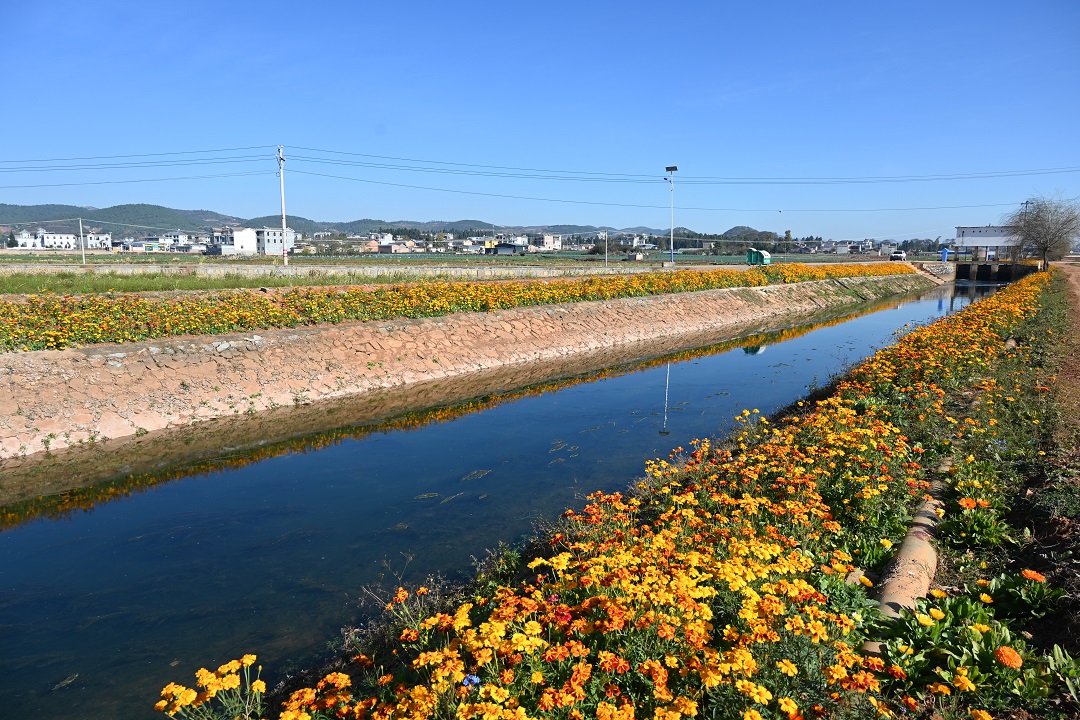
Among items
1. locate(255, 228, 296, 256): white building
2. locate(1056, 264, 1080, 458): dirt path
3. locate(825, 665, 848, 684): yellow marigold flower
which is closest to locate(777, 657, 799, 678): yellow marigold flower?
locate(825, 665, 848, 684): yellow marigold flower

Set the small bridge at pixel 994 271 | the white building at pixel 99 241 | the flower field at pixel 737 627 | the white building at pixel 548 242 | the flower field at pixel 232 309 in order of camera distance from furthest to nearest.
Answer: the white building at pixel 548 242 < the white building at pixel 99 241 < the small bridge at pixel 994 271 < the flower field at pixel 232 309 < the flower field at pixel 737 627

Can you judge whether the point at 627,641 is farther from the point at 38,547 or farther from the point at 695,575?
the point at 38,547

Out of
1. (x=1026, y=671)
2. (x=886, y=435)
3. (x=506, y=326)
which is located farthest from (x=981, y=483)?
(x=506, y=326)

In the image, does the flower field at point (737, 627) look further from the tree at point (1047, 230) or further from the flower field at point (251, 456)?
the tree at point (1047, 230)

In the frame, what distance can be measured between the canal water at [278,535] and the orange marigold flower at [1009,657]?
4791mm

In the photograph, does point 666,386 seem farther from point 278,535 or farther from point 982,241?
point 982,241

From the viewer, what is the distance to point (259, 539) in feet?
26.7

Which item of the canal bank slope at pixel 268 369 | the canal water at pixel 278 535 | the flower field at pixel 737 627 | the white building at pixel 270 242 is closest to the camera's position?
the flower field at pixel 737 627

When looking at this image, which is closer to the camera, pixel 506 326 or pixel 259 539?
pixel 259 539

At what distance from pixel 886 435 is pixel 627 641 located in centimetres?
485

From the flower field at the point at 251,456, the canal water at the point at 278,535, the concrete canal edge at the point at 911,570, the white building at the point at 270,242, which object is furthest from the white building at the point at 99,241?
the concrete canal edge at the point at 911,570

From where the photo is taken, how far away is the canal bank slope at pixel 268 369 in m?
11.7

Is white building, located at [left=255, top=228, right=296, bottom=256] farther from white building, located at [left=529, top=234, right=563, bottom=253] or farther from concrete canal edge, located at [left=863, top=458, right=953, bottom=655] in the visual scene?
concrete canal edge, located at [left=863, top=458, right=953, bottom=655]

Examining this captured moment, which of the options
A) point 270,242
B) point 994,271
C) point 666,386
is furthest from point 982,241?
point 666,386
